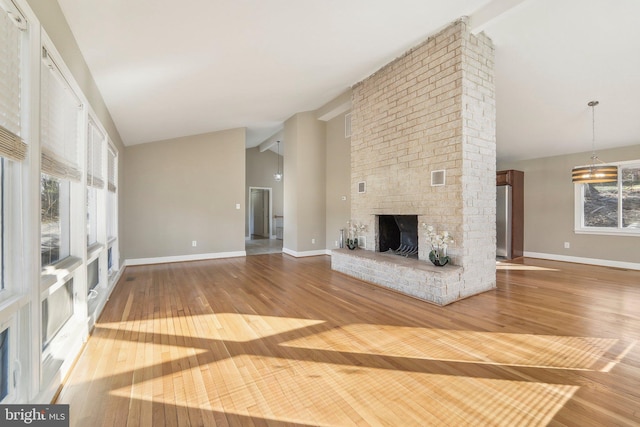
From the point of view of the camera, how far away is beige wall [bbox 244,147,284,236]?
1011 cm

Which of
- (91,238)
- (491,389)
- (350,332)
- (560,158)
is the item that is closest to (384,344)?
(350,332)

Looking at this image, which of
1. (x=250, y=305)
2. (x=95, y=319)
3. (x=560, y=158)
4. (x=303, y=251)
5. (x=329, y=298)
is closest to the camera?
(x=95, y=319)

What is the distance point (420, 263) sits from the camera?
3807mm

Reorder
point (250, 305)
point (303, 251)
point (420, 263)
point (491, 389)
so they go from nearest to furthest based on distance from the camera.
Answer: point (491, 389)
point (250, 305)
point (420, 263)
point (303, 251)

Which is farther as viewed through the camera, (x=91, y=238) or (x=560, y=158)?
(x=560, y=158)

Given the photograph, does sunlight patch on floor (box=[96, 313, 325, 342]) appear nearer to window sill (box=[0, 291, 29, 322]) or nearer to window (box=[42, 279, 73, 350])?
window (box=[42, 279, 73, 350])

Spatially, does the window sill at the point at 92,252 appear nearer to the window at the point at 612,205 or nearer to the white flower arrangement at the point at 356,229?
the white flower arrangement at the point at 356,229

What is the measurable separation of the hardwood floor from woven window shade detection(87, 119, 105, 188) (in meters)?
1.50

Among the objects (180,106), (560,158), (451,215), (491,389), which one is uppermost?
(180,106)

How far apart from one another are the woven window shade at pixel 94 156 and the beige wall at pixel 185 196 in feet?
7.36

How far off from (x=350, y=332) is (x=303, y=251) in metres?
4.31

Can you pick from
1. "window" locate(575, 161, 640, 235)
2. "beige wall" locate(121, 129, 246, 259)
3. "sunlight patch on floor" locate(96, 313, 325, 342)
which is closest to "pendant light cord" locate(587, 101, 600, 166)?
"window" locate(575, 161, 640, 235)

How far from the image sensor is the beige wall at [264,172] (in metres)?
10.1

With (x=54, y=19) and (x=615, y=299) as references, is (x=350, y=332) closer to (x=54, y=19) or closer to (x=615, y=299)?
(x=54, y=19)
